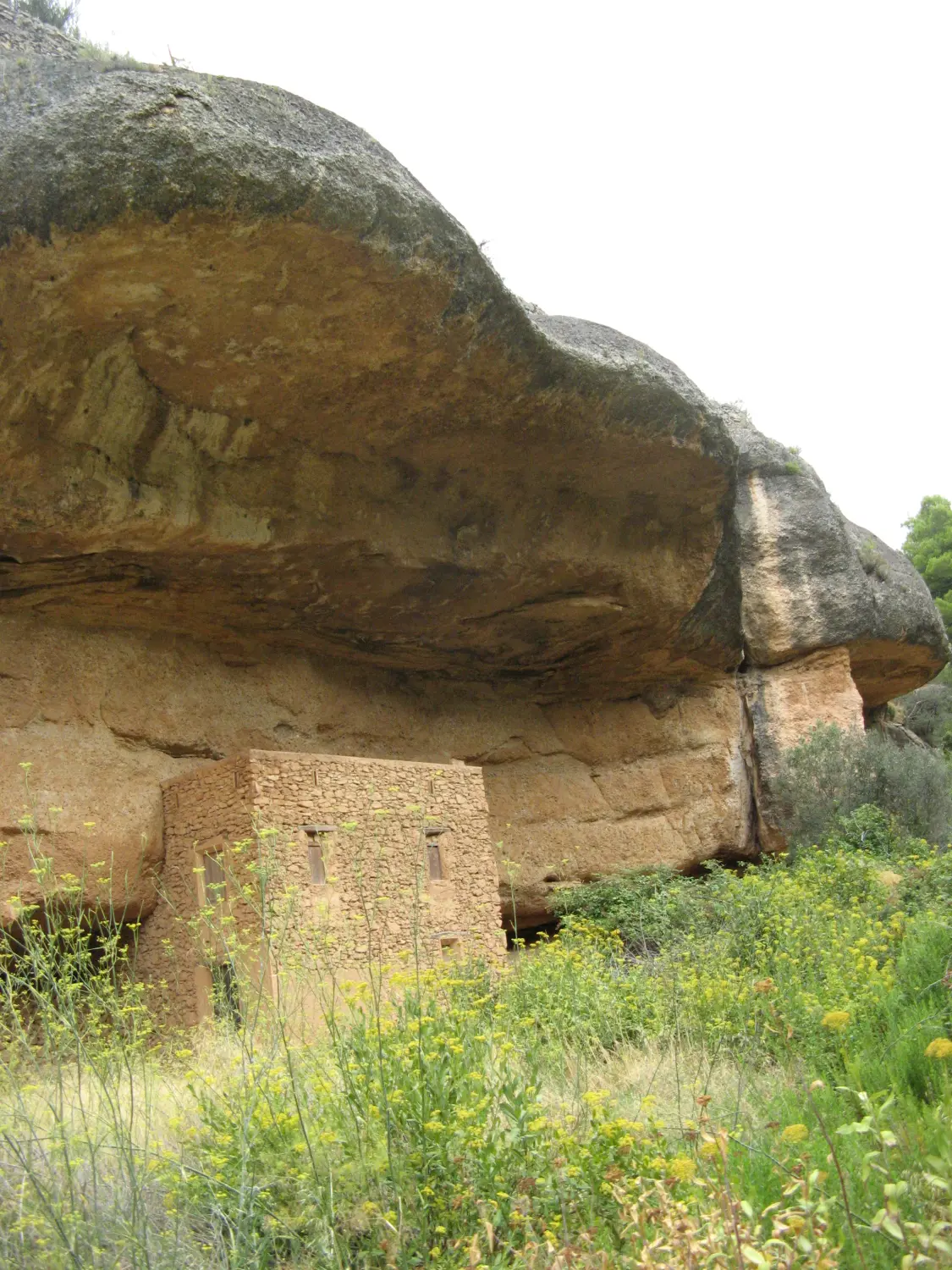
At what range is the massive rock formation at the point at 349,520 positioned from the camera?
6785mm

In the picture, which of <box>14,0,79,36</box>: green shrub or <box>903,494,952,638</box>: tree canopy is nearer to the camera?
<box>14,0,79,36</box>: green shrub

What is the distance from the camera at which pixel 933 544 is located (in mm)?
23125

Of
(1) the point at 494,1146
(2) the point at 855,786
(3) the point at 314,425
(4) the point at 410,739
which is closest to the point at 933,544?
(2) the point at 855,786

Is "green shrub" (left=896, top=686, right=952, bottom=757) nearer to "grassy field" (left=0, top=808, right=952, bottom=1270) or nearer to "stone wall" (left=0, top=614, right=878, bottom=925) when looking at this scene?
"stone wall" (left=0, top=614, right=878, bottom=925)

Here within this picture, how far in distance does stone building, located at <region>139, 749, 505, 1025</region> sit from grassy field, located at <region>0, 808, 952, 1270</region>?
2.47 metres

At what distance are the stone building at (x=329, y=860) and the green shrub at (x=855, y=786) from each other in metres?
4.59

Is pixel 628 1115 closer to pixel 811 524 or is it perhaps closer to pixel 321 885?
pixel 321 885

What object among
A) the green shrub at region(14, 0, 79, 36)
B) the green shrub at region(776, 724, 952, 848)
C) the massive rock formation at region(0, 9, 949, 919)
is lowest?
the green shrub at region(776, 724, 952, 848)

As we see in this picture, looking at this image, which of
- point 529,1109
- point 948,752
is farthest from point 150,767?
point 948,752

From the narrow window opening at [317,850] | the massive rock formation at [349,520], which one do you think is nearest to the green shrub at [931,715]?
the massive rock formation at [349,520]

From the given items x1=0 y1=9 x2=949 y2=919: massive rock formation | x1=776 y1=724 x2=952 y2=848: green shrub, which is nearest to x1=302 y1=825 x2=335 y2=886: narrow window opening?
x1=0 y1=9 x2=949 y2=919: massive rock formation

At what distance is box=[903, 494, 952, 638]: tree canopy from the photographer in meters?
22.7

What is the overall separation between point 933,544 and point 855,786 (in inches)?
487

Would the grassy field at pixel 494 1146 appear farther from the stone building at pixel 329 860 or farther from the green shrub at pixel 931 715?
the green shrub at pixel 931 715
